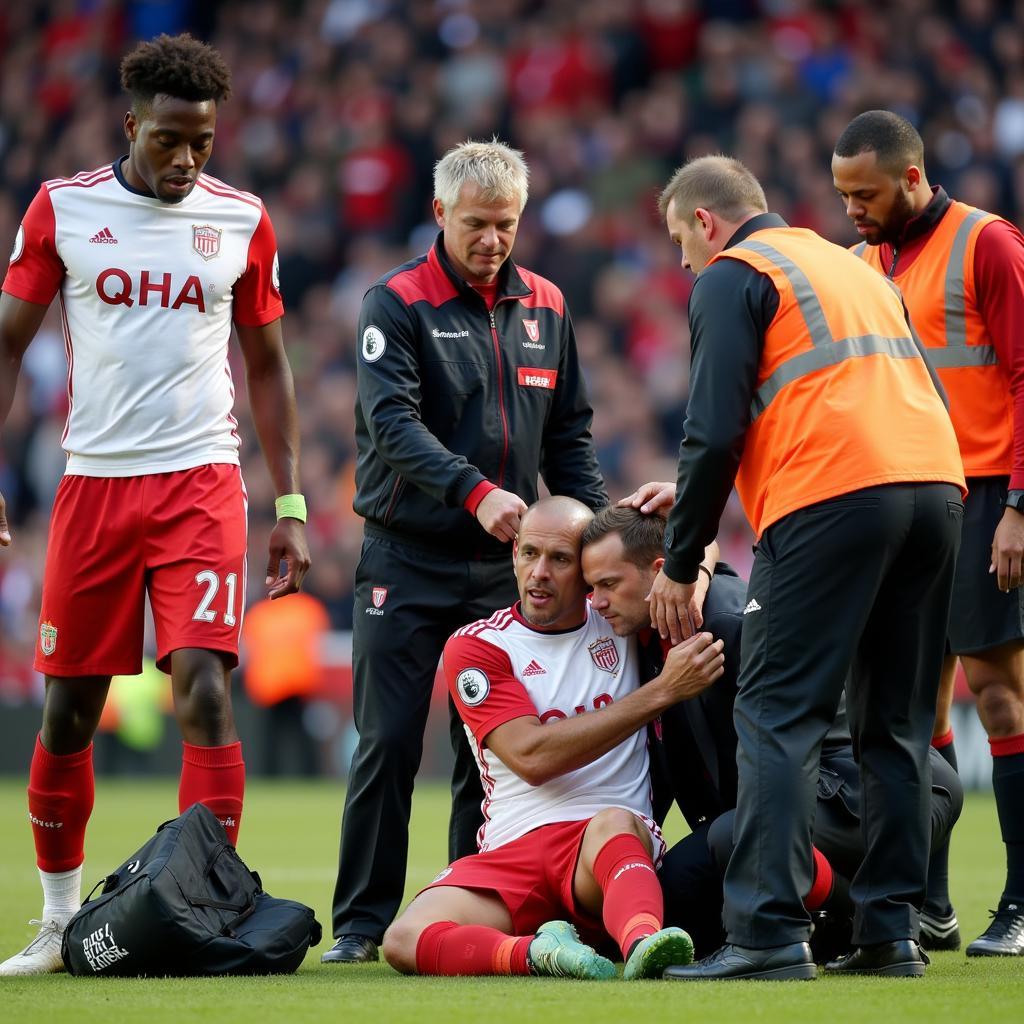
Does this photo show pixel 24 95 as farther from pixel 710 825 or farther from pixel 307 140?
pixel 710 825

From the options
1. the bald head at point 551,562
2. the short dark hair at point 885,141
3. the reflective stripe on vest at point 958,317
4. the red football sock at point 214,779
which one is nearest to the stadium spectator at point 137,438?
the red football sock at point 214,779

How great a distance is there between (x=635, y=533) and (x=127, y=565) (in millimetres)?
1577

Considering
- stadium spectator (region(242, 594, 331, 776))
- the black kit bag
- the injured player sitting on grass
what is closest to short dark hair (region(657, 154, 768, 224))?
the injured player sitting on grass

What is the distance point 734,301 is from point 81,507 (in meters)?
2.17

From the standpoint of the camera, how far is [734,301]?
4852 mm

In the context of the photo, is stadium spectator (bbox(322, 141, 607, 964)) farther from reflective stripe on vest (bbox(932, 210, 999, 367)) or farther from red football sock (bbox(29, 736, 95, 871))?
reflective stripe on vest (bbox(932, 210, 999, 367))

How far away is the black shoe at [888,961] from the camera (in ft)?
16.1

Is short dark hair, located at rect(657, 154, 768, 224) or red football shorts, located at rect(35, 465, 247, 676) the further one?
red football shorts, located at rect(35, 465, 247, 676)

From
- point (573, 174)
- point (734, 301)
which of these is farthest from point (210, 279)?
point (573, 174)

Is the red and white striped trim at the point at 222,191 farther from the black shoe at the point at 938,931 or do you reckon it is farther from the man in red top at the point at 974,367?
the black shoe at the point at 938,931

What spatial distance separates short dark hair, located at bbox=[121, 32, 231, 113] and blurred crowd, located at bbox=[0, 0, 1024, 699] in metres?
8.53

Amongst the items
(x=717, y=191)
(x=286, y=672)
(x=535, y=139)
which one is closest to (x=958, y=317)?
(x=717, y=191)

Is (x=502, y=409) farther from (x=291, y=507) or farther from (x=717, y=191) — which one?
(x=717, y=191)

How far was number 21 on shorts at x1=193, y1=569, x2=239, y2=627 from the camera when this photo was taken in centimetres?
552
